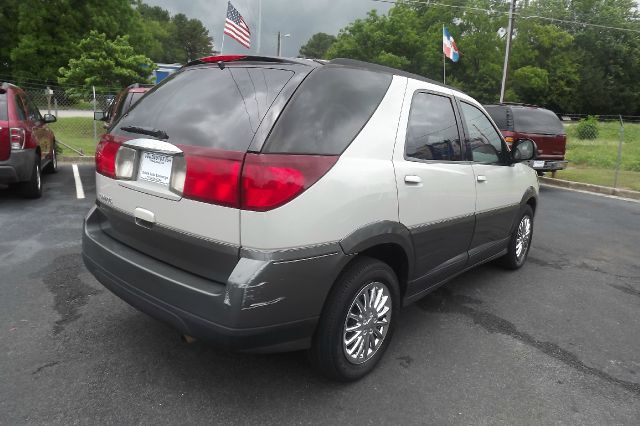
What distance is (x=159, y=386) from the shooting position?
257cm

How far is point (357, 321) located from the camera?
2.65 m

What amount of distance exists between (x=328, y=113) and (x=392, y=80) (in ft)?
2.26

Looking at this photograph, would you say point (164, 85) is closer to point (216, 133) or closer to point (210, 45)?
point (216, 133)

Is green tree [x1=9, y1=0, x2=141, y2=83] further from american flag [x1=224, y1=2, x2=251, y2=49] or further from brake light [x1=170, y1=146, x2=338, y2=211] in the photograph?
brake light [x1=170, y1=146, x2=338, y2=211]

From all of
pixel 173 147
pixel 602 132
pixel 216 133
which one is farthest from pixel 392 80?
pixel 602 132

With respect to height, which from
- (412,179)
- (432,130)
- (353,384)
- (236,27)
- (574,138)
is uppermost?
(236,27)

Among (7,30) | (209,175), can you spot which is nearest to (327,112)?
(209,175)

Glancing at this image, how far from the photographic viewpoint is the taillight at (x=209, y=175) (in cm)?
214

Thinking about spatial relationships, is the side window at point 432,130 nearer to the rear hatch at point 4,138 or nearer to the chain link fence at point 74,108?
the rear hatch at point 4,138

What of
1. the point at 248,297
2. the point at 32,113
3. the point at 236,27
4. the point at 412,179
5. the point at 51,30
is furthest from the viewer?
the point at 51,30

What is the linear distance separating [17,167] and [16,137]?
1.36 feet

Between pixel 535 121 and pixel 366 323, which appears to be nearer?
pixel 366 323

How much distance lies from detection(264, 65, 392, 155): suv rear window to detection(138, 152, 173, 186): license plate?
589 millimetres

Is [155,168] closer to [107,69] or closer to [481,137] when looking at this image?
[481,137]
